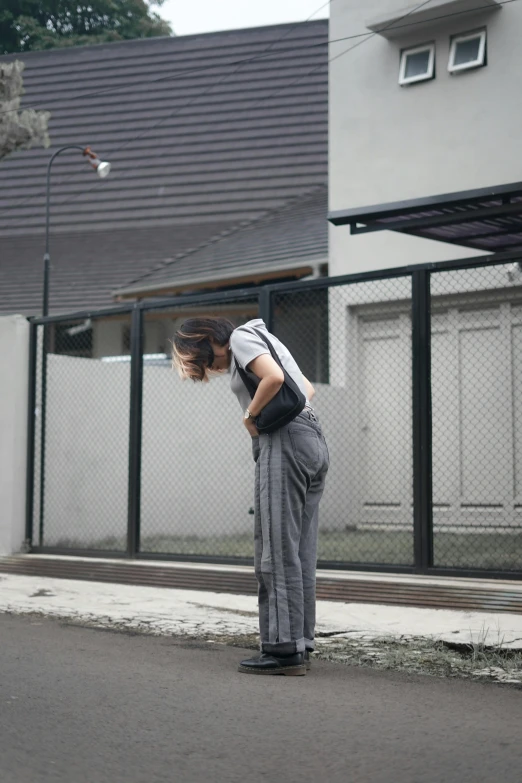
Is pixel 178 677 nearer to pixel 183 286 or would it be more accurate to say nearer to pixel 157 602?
pixel 157 602

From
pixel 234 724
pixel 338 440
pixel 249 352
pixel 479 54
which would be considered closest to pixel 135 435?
pixel 338 440

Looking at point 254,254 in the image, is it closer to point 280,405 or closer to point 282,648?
point 280,405

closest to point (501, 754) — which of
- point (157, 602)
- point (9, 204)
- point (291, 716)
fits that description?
point (291, 716)

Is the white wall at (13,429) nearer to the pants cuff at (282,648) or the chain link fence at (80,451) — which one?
the chain link fence at (80,451)

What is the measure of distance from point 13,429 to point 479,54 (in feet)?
20.8

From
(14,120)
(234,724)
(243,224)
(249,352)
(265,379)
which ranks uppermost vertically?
(243,224)

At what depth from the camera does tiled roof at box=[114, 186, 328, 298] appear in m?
13.5

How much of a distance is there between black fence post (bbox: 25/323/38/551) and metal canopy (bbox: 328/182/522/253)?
120 inches

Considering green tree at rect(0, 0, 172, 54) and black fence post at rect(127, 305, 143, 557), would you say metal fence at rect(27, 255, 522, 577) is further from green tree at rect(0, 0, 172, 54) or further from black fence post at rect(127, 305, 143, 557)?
green tree at rect(0, 0, 172, 54)

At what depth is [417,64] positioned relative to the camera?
40.3 ft

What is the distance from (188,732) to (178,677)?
1.01m

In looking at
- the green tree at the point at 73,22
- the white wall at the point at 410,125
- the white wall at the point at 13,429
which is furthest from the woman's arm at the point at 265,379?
the green tree at the point at 73,22

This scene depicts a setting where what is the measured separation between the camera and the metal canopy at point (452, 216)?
23.9 ft

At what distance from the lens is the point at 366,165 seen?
12.5m
